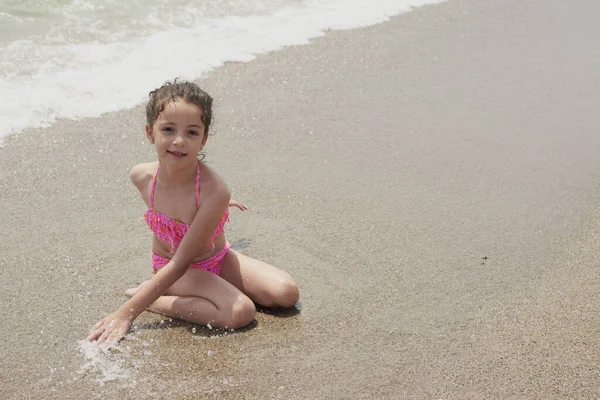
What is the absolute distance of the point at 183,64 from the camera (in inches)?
258

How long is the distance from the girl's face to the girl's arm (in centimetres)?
18

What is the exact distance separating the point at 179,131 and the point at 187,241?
18.9 inches

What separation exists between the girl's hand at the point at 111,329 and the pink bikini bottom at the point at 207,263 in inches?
17.3

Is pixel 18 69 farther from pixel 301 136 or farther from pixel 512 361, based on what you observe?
pixel 512 361

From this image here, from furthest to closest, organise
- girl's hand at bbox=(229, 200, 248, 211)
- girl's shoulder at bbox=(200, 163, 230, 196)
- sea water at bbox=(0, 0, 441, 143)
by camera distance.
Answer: sea water at bbox=(0, 0, 441, 143)
girl's hand at bbox=(229, 200, 248, 211)
girl's shoulder at bbox=(200, 163, 230, 196)

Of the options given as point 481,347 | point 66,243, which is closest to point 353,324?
point 481,347

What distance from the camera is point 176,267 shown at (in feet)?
11.6

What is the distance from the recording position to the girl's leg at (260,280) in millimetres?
3643

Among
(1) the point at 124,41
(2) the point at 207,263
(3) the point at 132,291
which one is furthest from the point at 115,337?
(1) the point at 124,41

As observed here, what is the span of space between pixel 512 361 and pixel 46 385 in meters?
1.82

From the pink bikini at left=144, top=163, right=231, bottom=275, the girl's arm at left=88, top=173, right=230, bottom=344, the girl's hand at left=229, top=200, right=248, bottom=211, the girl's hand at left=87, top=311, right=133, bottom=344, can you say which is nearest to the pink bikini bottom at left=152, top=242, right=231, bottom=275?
the pink bikini at left=144, top=163, right=231, bottom=275

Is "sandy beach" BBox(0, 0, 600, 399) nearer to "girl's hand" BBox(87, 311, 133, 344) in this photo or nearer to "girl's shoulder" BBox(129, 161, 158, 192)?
"girl's hand" BBox(87, 311, 133, 344)

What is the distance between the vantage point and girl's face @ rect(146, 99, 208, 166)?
350 cm

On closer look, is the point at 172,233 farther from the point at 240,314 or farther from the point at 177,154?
the point at 240,314
